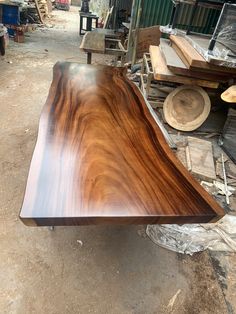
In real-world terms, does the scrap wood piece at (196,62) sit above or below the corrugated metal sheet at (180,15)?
below

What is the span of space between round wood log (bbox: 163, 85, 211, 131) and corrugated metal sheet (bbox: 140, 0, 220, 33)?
93.6 inches

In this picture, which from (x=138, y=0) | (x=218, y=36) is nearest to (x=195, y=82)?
(x=218, y=36)

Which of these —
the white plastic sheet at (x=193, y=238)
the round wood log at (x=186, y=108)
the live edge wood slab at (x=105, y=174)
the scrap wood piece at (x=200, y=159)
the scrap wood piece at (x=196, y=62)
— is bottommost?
the white plastic sheet at (x=193, y=238)

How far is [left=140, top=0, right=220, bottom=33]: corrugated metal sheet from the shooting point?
168 inches

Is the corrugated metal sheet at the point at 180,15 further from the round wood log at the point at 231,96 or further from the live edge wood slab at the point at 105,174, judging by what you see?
the live edge wood slab at the point at 105,174

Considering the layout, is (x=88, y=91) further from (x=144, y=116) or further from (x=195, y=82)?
(x=195, y=82)

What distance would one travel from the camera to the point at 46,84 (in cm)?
346

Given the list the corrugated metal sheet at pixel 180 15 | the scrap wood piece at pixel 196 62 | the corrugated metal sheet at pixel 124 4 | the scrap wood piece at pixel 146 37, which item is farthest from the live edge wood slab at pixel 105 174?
the corrugated metal sheet at pixel 124 4

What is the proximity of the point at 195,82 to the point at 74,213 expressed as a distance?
2.15 meters

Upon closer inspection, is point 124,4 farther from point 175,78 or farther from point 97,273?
point 97,273

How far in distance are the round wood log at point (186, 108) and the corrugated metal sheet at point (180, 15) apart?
238 centimetres

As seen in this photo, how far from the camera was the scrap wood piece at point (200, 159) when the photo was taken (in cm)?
209

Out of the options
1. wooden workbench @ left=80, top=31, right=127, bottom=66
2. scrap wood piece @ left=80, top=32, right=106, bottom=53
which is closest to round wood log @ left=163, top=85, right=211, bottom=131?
wooden workbench @ left=80, top=31, right=127, bottom=66

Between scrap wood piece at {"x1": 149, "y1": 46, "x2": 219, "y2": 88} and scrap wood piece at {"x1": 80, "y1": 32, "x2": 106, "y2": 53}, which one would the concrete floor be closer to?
scrap wood piece at {"x1": 149, "y1": 46, "x2": 219, "y2": 88}
